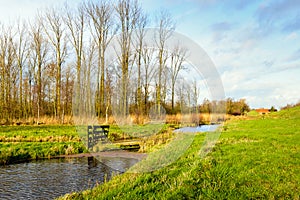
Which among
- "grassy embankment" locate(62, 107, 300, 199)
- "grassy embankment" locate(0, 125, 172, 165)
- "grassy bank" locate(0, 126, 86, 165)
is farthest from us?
"grassy embankment" locate(0, 125, 172, 165)

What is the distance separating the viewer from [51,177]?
305 inches

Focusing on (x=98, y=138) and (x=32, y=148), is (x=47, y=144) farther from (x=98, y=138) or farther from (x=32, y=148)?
(x=98, y=138)

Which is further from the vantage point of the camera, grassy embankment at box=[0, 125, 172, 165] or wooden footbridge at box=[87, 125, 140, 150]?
wooden footbridge at box=[87, 125, 140, 150]

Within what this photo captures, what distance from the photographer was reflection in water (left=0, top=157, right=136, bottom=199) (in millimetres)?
6352

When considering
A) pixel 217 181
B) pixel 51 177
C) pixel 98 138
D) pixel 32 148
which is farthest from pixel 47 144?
pixel 217 181

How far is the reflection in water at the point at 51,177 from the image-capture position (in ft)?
20.8

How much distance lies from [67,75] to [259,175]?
2906 centimetres

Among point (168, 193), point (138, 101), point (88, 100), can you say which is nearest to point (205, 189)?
point (168, 193)

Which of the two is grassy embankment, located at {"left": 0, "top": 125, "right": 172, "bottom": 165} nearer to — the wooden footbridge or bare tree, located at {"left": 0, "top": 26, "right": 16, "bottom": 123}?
the wooden footbridge

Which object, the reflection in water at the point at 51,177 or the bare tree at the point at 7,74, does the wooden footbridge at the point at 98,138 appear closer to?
the reflection in water at the point at 51,177

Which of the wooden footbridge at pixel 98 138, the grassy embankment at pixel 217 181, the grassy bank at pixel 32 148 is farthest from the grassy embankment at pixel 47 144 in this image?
the grassy embankment at pixel 217 181

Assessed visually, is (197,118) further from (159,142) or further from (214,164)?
(214,164)

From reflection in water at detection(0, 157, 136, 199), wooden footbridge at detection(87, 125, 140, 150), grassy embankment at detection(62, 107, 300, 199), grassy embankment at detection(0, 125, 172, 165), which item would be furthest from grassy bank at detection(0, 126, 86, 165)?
grassy embankment at detection(62, 107, 300, 199)

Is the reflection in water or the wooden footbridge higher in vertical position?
the wooden footbridge
